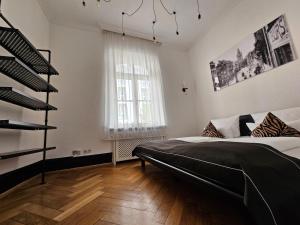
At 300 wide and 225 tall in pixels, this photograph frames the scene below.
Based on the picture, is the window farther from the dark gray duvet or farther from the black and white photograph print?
the dark gray duvet

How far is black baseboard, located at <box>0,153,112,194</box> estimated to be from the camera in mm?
1506

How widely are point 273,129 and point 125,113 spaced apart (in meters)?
2.18

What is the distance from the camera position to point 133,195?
133cm

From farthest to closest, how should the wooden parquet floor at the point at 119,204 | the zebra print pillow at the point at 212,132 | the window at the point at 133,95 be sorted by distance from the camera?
the window at the point at 133,95, the zebra print pillow at the point at 212,132, the wooden parquet floor at the point at 119,204

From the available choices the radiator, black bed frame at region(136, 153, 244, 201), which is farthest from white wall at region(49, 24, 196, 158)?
black bed frame at region(136, 153, 244, 201)

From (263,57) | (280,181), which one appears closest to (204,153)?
(280,181)

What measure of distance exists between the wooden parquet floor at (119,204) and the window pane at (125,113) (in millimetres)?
1229

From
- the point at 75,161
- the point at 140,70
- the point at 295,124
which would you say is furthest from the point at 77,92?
the point at 295,124

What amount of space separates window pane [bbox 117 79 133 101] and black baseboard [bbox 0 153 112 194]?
110 cm

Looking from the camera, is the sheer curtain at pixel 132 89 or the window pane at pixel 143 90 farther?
the window pane at pixel 143 90

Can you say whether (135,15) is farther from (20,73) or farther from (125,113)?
(20,73)

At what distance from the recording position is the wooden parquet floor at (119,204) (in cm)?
93

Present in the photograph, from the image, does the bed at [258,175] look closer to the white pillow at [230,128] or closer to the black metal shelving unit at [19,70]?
the white pillow at [230,128]

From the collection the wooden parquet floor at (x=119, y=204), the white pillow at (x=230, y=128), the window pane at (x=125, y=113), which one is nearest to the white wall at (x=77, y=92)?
the window pane at (x=125, y=113)
